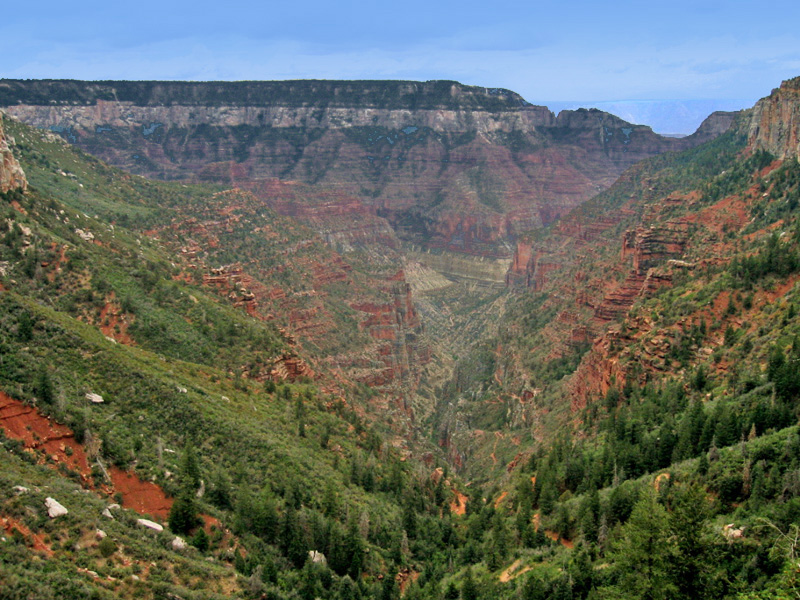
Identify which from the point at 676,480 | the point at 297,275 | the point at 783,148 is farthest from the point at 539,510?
the point at 297,275

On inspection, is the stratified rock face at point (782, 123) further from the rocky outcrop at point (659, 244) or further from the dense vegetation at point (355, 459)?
the rocky outcrop at point (659, 244)

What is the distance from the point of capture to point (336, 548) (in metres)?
49.5

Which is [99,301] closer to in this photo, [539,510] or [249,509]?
[249,509]

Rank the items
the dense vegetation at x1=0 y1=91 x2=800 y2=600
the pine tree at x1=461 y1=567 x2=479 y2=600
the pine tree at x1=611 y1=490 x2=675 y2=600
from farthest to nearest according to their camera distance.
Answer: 1. the pine tree at x1=461 y1=567 x2=479 y2=600
2. the dense vegetation at x1=0 y1=91 x2=800 y2=600
3. the pine tree at x1=611 y1=490 x2=675 y2=600

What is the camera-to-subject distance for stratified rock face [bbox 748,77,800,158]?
10650cm

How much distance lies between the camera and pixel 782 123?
371ft

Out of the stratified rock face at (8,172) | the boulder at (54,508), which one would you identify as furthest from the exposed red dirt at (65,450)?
the stratified rock face at (8,172)

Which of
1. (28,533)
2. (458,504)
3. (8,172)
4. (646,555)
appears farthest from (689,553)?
(8,172)

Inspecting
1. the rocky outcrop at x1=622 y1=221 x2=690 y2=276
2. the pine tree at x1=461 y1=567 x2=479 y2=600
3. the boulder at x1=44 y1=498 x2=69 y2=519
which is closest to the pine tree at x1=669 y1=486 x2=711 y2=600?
the pine tree at x1=461 y1=567 x2=479 y2=600

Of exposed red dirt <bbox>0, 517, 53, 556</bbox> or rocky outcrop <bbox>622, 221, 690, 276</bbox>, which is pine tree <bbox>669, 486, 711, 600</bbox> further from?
rocky outcrop <bbox>622, 221, 690, 276</bbox>

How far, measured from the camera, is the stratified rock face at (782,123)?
106m

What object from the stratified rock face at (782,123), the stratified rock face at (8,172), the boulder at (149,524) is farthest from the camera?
the stratified rock face at (782,123)

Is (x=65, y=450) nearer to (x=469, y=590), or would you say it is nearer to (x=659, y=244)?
(x=469, y=590)

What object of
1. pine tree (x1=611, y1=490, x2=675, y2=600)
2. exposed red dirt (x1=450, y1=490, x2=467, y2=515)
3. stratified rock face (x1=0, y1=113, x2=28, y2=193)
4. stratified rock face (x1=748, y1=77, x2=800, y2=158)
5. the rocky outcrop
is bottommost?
exposed red dirt (x1=450, y1=490, x2=467, y2=515)
